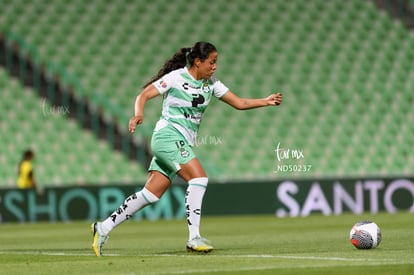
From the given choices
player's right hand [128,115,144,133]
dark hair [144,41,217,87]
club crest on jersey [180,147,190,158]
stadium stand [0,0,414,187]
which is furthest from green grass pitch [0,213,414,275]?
stadium stand [0,0,414,187]

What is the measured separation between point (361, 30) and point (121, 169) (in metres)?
6.80

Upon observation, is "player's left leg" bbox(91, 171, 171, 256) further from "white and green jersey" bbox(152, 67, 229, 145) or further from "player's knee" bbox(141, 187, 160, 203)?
"white and green jersey" bbox(152, 67, 229, 145)

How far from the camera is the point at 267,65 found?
928 inches

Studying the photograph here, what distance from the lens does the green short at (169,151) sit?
10.1m

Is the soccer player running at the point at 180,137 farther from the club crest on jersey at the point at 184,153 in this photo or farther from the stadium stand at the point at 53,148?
the stadium stand at the point at 53,148


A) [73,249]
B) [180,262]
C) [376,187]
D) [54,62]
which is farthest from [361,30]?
[180,262]

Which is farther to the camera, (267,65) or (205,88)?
(267,65)

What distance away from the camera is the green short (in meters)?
10.1

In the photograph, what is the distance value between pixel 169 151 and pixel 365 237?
1980 mm

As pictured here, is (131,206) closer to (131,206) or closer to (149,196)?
(131,206)

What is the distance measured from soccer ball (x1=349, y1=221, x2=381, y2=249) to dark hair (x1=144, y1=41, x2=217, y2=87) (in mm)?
2175

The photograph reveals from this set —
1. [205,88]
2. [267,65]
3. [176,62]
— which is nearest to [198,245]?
[205,88]

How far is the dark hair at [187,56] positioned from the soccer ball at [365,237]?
7.14 feet

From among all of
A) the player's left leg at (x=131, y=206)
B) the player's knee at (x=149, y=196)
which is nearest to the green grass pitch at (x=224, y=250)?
the player's left leg at (x=131, y=206)
